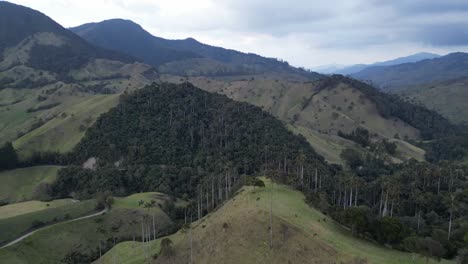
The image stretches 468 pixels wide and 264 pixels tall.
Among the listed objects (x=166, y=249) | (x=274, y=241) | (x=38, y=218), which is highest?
(x=274, y=241)

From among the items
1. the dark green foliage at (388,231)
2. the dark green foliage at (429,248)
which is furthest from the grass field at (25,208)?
the dark green foliage at (429,248)

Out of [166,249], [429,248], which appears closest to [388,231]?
[429,248]

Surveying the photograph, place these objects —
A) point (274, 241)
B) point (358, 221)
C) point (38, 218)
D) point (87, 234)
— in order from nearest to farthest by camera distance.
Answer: point (274, 241), point (358, 221), point (87, 234), point (38, 218)

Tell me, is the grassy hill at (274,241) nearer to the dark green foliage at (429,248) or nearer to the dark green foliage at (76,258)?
the dark green foliage at (429,248)

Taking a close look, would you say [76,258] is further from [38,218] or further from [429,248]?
[429,248]

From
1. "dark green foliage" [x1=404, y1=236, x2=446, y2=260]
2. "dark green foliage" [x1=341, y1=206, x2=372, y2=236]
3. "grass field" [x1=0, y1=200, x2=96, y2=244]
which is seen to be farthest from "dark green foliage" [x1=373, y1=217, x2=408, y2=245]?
"grass field" [x1=0, y1=200, x2=96, y2=244]

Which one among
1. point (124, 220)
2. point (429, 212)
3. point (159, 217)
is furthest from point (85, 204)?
point (429, 212)
